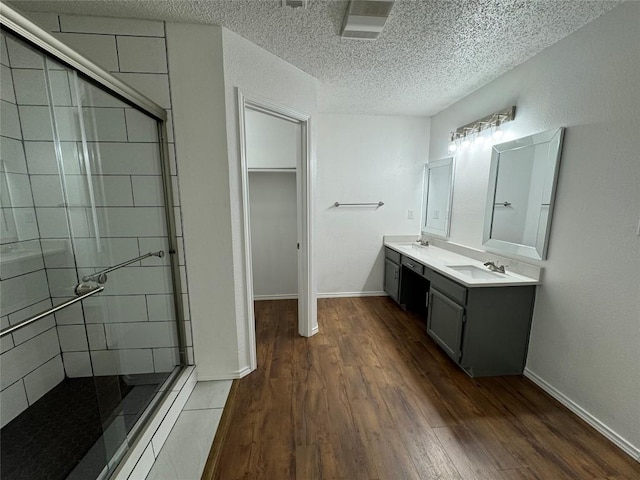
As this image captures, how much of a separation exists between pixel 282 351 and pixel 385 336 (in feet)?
3.48

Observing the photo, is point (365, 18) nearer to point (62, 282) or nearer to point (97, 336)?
point (62, 282)

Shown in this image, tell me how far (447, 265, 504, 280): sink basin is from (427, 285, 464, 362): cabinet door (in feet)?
0.96

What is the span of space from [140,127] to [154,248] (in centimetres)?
77

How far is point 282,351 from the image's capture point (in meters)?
2.40

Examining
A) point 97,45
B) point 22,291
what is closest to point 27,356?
point 22,291

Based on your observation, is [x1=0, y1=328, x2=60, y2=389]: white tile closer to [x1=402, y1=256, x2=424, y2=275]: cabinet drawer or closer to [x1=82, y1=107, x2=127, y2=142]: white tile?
[x1=82, y1=107, x2=127, y2=142]: white tile

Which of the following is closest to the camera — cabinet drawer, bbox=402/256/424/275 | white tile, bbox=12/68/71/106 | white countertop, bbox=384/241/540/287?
white tile, bbox=12/68/71/106

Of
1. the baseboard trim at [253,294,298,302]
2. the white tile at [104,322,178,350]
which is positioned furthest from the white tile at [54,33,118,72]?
the baseboard trim at [253,294,298,302]

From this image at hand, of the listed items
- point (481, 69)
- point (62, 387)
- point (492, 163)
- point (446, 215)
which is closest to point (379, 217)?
point (446, 215)

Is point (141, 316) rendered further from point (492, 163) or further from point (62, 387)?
point (492, 163)

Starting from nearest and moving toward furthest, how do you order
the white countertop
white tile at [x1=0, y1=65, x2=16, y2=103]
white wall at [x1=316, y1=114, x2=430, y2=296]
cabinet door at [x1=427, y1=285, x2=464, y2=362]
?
white tile at [x1=0, y1=65, x2=16, y2=103] → the white countertop → cabinet door at [x1=427, y1=285, x2=464, y2=362] → white wall at [x1=316, y1=114, x2=430, y2=296]

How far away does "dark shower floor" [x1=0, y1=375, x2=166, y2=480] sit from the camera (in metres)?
1.25

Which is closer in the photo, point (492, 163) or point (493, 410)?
point (493, 410)

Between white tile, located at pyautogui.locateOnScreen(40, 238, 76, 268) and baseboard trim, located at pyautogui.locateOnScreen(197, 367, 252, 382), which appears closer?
white tile, located at pyautogui.locateOnScreen(40, 238, 76, 268)
